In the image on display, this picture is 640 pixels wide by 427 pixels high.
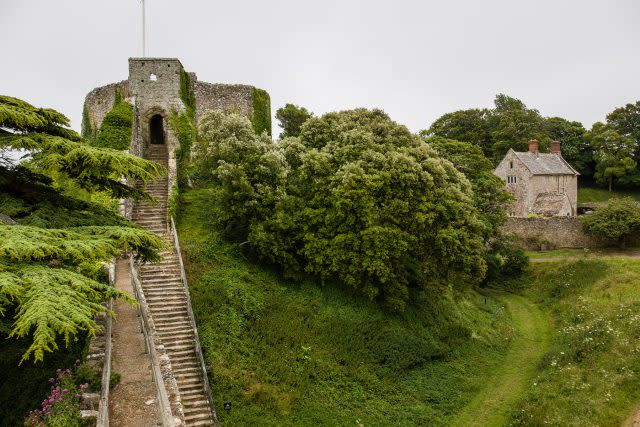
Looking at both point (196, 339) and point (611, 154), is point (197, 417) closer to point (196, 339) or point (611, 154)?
point (196, 339)

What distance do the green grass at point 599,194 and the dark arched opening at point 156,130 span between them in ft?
158

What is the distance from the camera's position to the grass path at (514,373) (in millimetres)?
19375

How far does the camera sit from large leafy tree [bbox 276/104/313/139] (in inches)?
1681

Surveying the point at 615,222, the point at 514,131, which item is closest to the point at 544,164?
the point at 514,131

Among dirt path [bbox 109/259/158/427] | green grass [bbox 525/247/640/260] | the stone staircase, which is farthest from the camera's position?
green grass [bbox 525/247/640/260]

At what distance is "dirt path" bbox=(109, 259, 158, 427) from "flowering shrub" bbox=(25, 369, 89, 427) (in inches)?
29.7

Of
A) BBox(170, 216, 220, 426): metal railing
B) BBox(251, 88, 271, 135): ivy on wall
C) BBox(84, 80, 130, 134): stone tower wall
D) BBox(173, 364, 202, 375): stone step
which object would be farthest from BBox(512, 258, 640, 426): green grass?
BBox(84, 80, 130, 134): stone tower wall

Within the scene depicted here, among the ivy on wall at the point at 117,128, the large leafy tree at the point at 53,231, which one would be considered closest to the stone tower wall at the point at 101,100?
the ivy on wall at the point at 117,128

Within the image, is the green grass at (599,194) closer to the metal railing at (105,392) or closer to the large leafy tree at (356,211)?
the large leafy tree at (356,211)

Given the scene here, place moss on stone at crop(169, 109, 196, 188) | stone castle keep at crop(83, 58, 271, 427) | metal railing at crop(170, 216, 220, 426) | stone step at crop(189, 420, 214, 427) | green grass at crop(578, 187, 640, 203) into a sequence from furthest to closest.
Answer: green grass at crop(578, 187, 640, 203) < moss on stone at crop(169, 109, 196, 188) < metal railing at crop(170, 216, 220, 426) < stone step at crop(189, 420, 214, 427) < stone castle keep at crop(83, 58, 271, 427)

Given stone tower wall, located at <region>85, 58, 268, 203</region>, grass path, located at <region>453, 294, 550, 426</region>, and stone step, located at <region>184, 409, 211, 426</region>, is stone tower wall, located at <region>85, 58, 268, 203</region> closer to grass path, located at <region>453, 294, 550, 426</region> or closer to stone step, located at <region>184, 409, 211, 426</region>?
stone step, located at <region>184, 409, 211, 426</region>

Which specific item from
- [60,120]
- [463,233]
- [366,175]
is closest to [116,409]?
[60,120]

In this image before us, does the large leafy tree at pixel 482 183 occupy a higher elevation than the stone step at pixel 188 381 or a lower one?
higher

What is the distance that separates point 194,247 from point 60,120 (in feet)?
33.3
